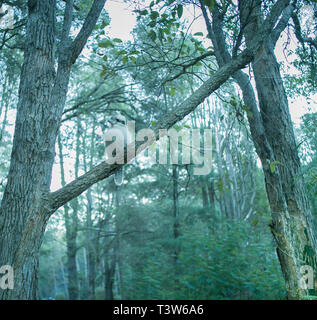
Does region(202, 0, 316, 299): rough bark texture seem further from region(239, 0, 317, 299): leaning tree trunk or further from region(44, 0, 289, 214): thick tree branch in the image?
region(44, 0, 289, 214): thick tree branch

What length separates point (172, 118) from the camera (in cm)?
253

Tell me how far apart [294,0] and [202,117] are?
7.14 meters

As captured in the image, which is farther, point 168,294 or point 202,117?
point 202,117

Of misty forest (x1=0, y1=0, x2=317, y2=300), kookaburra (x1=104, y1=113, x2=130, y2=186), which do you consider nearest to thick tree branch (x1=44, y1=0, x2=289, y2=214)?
misty forest (x1=0, y1=0, x2=317, y2=300)

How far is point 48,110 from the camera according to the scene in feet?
8.42

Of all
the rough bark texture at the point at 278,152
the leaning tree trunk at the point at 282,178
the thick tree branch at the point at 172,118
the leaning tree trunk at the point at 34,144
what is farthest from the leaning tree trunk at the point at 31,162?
the leaning tree trunk at the point at 282,178

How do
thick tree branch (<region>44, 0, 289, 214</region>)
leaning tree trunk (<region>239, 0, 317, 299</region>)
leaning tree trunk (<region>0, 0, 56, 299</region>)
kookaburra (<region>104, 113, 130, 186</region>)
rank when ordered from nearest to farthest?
leaning tree trunk (<region>0, 0, 56, 299</region>) < thick tree branch (<region>44, 0, 289, 214</region>) < leaning tree trunk (<region>239, 0, 317, 299</region>) < kookaburra (<region>104, 113, 130, 186</region>)

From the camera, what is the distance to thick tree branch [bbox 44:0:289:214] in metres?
2.30

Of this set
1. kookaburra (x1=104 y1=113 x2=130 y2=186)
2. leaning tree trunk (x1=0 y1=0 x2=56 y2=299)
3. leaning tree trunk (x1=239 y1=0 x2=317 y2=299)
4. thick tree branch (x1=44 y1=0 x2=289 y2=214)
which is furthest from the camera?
kookaburra (x1=104 y1=113 x2=130 y2=186)

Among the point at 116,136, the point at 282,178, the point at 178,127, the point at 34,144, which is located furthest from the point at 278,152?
the point at 34,144

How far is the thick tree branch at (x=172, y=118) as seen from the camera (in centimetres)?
230

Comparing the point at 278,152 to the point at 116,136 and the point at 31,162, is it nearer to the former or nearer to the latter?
the point at 116,136

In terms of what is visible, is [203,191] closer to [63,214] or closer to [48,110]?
[63,214]

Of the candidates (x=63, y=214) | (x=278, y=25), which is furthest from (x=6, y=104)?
(x=278, y=25)
